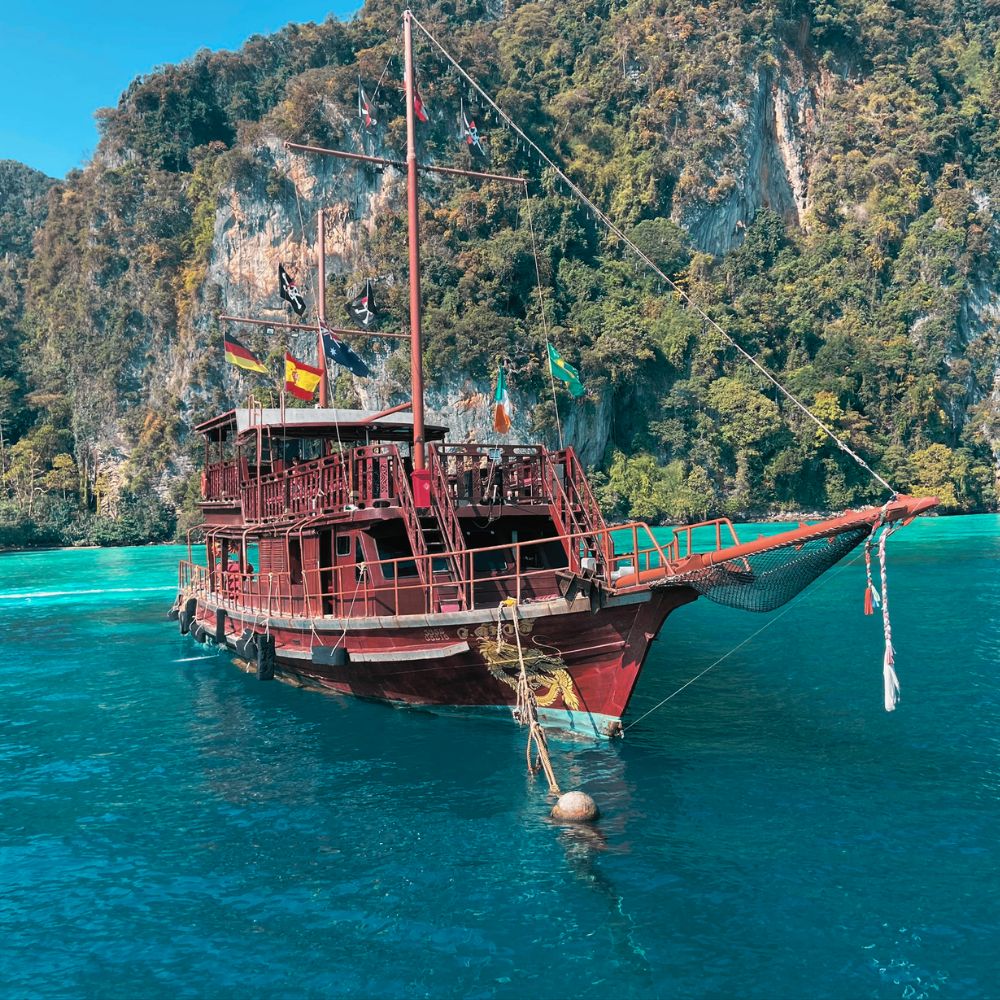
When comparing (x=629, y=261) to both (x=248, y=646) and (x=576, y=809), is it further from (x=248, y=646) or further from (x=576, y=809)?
(x=576, y=809)

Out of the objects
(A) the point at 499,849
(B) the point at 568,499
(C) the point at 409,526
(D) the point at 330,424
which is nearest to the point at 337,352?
(D) the point at 330,424

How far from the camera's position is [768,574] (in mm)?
11914

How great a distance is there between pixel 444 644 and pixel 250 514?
350 inches

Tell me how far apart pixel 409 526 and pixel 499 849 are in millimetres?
6282

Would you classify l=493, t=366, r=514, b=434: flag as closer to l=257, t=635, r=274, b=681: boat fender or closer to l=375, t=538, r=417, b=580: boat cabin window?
l=375, t=538, r=417, b=580: boat cabin window

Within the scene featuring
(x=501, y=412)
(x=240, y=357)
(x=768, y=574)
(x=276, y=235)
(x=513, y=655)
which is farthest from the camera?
(x=276, y=235)

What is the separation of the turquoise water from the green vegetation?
2152 inches

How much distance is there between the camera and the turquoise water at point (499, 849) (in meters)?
7.96

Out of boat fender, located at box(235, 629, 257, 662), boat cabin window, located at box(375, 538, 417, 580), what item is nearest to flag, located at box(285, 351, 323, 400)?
boat cabin window, located at box(375, 538, 417, 580)

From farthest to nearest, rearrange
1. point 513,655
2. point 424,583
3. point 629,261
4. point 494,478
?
1. point 629,261
2. point 494,478
3. point 424,583
4. point 513,655

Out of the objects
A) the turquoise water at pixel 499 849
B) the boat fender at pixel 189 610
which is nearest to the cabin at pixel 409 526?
the turquoise water at pixel 499 849

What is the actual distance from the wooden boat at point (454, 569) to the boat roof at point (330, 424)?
2.6 inches

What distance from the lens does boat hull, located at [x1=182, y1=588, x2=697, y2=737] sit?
41.2 feet

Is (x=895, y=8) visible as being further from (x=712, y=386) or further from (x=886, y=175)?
(x=712, y=386)
